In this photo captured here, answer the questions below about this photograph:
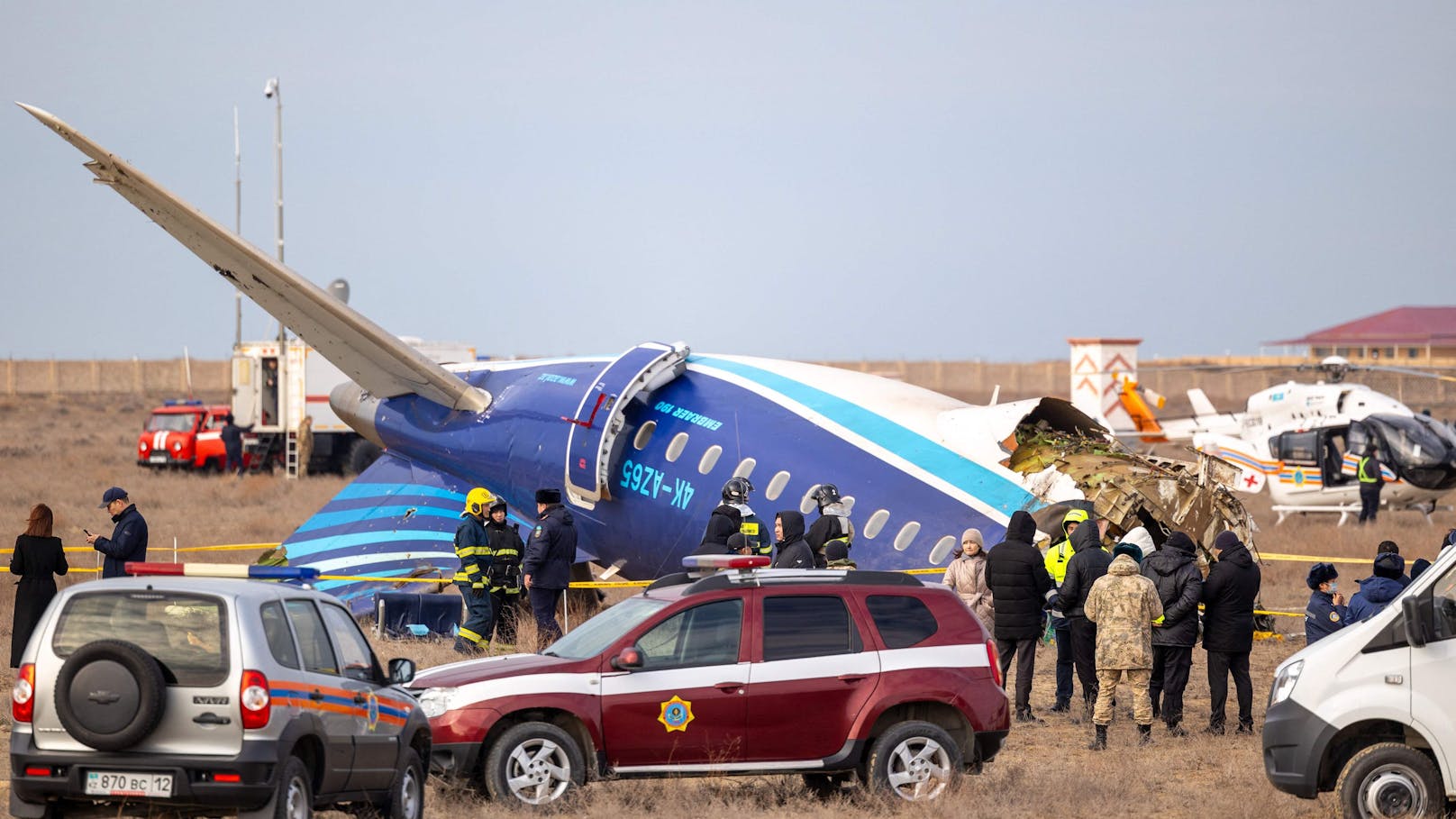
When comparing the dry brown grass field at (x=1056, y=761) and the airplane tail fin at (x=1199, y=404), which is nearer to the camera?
the dry brown grass field at (x=1056, y=761)

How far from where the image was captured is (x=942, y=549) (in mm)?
16516

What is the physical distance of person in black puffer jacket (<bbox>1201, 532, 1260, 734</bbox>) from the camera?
14055 millimetres

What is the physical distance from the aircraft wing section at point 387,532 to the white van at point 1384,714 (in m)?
11.8

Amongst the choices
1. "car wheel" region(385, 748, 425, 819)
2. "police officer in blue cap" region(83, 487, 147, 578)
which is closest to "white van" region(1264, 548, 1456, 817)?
"car wheel" region(385, 748, 425, 819)

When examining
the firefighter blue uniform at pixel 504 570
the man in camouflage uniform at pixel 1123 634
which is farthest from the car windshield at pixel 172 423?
the man in camouflage uniform at pixel 1123 634

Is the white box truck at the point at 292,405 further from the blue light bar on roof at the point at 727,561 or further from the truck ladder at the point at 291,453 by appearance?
the blue light bar on roof at the point at 727,561

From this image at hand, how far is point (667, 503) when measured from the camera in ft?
61.0

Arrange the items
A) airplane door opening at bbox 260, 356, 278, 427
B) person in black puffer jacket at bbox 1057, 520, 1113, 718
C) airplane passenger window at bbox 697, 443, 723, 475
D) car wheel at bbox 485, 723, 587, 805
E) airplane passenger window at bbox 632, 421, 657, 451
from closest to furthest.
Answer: car wheel at bbox 485, 723, 587, 805
person in black puffer jacket at bbox 1057, 520, 1113, 718
airplane passenger window at bbox 697, 443, 723, 475
airplane passenger window at bbox 632, 421, 657, 451
airplane door opening at bbox 260, 356, 278, 427

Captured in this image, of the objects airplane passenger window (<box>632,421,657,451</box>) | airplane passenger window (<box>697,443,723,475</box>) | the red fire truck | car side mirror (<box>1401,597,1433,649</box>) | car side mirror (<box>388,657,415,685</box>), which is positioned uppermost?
the red fire truck

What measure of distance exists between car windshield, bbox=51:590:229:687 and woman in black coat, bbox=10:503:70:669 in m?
7.03

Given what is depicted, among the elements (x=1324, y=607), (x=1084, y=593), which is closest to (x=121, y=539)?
(x=1084, y=593)

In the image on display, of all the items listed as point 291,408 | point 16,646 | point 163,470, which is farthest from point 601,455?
point 163,470

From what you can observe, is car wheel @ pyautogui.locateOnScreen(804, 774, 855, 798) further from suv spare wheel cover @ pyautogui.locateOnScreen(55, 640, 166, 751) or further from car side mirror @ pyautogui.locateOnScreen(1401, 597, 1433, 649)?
suv spare wheel cover @ pyautogui.locateOnScreen(55, 640, 166, 751)

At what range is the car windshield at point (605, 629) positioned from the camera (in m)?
11.2
